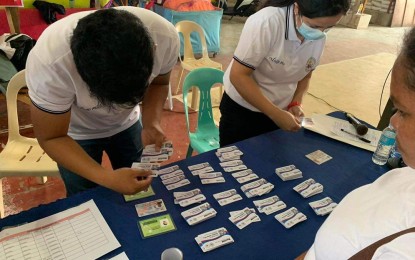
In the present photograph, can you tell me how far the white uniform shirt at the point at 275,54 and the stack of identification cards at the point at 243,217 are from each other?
673 millimetres

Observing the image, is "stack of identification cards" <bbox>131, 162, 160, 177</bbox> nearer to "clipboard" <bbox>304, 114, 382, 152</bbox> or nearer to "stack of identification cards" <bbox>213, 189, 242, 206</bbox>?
"stack of identification cards" <bbox>213, 189, 242, 206</bbox>

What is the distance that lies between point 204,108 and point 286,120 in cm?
77

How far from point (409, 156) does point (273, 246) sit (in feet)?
1.62

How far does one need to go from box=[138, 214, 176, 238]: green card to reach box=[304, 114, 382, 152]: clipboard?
95 cm

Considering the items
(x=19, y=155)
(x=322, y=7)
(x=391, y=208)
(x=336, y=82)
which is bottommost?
(x=336, y=82)

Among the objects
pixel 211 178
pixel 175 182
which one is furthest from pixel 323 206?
pixel 175 182

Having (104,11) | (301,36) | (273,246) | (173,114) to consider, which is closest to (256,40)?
(301,36)

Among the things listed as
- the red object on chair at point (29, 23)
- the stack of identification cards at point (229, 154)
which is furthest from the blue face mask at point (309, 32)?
the red object on chair at point (29, 23)

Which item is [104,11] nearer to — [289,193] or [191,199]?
[191,199]

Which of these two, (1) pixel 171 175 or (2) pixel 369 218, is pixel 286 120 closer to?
(1) pixel 171 175

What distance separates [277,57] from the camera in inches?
59.7

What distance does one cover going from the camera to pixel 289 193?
1.27m

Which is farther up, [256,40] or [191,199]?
[256,40]

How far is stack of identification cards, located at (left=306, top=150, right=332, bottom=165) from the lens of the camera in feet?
4.89
